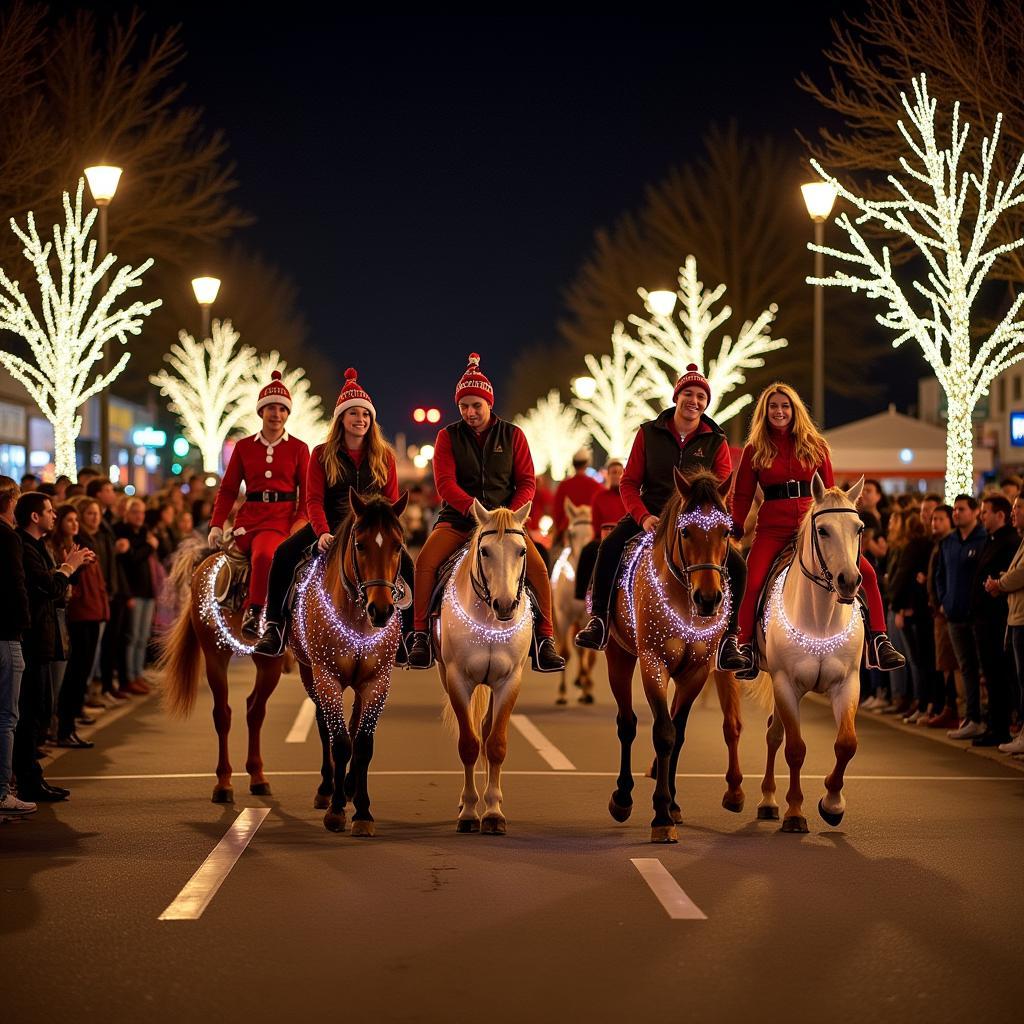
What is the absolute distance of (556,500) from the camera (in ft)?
73.0

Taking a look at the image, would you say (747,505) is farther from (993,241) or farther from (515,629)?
(993,241)

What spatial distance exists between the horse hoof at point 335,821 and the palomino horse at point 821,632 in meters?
2.81

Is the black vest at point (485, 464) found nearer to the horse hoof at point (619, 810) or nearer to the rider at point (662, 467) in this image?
the rider at point (662, 467)

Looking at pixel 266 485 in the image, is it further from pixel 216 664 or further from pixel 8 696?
pixel 8 696

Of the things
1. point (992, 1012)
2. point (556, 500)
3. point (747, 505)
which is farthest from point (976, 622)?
point (992, 1012)

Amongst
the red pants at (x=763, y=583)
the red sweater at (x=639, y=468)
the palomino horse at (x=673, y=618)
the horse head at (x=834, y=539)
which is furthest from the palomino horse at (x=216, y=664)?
the horse head at (x=834, y=539)

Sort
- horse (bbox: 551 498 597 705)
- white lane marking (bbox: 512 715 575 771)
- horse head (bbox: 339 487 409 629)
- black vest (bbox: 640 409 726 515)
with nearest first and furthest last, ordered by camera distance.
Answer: horse head (bbox: 339 487 409 629) < black vest (bbox: 640 409 726 515) < white lane marking (bbox: 512 715 575 771) < horse (bbox: 551 498 597 705)

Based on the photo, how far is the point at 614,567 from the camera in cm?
1277

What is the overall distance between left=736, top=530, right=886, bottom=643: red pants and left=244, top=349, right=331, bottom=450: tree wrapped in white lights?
59139mm

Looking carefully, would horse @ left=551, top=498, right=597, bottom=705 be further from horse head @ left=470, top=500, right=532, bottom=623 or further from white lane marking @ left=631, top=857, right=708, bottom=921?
white lane marking @ left=631, top=857, right=708, bottom=921

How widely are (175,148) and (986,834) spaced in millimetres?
36767

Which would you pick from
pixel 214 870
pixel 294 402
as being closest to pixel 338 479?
pixel 214 870

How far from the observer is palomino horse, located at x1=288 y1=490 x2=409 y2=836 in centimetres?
1142

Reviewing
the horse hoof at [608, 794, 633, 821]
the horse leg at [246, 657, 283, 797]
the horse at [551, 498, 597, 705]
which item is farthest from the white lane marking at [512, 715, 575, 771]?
the horse hoof at [608, 794, 633, 821]
